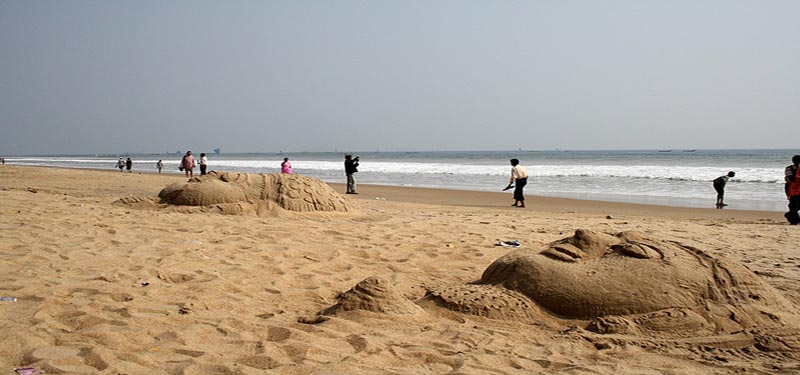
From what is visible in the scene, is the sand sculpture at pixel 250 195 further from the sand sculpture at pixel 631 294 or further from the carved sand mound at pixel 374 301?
the sand sculpture at pixel 631 294

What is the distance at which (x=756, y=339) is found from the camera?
12.0 ft

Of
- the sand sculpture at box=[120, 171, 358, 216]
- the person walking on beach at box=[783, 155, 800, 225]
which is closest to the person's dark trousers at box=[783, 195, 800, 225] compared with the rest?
the person walking on beach at box=[783, 155, 800, 225]

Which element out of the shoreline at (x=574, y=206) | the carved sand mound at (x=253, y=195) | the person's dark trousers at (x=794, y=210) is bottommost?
the shoreline at (x=574, y=206)

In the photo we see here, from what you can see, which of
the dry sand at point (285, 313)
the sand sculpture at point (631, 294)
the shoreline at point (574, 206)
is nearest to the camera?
the dry sand at point (285, 313)

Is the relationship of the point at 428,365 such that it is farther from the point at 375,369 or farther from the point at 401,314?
the point at 401,314

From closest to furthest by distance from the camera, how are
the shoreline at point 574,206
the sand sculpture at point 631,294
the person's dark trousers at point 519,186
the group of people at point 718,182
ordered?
the sand sculpture at point 631,294 → the group of people at point 718,182 → the shoreline at point 574,206 → the person's dark trousers at point 519,186

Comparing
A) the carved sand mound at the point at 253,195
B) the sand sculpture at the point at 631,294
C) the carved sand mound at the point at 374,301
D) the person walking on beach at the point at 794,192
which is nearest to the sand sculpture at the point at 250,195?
the carved sand mound at the point at 253,195

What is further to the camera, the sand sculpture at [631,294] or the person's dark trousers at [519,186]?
the person's dark trousers at [519,186]

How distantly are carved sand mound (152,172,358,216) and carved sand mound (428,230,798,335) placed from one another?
5.79m

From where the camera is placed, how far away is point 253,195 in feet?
32.8

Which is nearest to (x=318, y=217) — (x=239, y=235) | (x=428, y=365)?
(x=239, y=235)

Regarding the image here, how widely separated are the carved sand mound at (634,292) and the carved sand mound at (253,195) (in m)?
5.79

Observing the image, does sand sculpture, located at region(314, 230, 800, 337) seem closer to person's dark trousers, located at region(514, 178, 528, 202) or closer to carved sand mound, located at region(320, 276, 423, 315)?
carved sand mound, located at region(320, 276, 423, 315)

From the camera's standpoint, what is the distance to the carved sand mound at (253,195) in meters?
9.77
